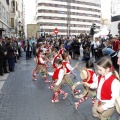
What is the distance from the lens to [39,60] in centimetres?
1083

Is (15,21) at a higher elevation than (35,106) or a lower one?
higher

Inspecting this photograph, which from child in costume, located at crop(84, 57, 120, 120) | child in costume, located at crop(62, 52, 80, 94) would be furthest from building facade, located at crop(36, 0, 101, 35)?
child in costume, located at crop(84, 57, 120, 120)

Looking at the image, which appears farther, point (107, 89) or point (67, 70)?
point (67, 70)

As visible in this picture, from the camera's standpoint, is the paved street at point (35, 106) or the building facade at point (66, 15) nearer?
the paved street at point (35, 106)

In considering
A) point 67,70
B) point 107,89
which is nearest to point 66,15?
point 67,70

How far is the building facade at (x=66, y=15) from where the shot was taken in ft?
380

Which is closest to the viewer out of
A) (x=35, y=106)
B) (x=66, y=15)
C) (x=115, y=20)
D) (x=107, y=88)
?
(x=107, y=88)

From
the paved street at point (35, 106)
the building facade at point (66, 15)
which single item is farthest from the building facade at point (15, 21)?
A: the building facade at point (66, 15)

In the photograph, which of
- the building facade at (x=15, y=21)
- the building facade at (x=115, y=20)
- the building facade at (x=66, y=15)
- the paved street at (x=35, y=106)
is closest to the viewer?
the paved street at (x=35, y=106)

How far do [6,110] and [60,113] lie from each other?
1.41m

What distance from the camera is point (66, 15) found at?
403 feet

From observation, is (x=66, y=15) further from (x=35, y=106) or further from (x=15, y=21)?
(x=35, y=106)

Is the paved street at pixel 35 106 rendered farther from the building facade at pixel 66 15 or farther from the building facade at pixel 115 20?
the building facade at pixel 66 15

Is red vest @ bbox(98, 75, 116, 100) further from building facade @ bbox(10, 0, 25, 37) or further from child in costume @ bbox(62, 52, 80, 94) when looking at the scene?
building facade @ bbox(10, 0, 25, 37)
